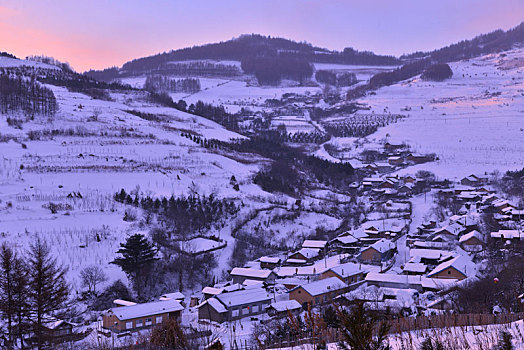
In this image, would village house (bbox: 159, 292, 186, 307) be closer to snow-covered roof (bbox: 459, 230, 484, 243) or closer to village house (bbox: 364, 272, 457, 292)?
village house (bbox: 364, 272, 457, 292)

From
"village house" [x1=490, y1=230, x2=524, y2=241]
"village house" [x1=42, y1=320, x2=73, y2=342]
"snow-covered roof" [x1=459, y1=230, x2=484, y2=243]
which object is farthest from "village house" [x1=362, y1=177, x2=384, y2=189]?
"village house" [x1=42, y1=320, x2=73, y2=342]

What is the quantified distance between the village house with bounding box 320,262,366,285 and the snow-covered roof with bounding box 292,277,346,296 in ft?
2.09

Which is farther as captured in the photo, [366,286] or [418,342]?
[366,286]

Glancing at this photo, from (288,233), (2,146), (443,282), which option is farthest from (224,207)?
(2,146)

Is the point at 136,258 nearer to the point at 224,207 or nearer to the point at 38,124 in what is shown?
the point at 224,207

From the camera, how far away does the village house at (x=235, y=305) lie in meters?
17.1

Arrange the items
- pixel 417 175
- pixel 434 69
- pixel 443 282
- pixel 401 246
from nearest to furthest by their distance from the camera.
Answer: pixel 443 282, pixel 401 246, pixel 417 175, pixel 434 69

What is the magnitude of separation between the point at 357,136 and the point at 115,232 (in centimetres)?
4458

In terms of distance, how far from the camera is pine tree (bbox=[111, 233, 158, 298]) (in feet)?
65.0

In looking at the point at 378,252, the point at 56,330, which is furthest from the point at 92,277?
the point at 378,252

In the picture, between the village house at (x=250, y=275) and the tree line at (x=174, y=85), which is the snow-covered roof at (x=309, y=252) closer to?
the village house at (x=250, y=275)

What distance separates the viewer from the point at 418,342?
576cm

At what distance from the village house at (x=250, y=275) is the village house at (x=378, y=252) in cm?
543

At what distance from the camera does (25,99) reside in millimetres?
43969
